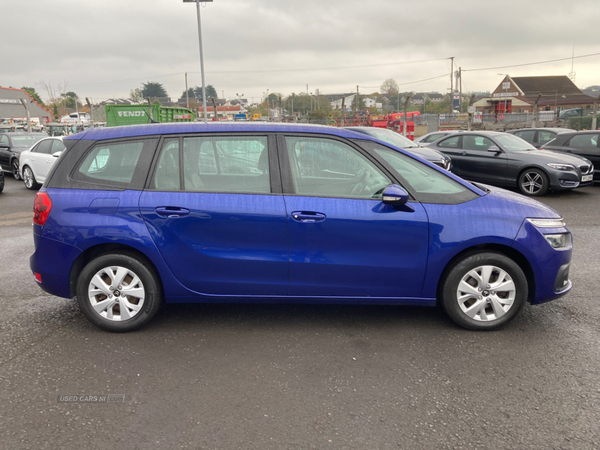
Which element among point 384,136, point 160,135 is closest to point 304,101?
point 384,136

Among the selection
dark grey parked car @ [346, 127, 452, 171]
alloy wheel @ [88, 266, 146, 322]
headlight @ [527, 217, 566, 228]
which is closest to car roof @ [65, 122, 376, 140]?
alloy wheel @ [88, 266, 146, 322]

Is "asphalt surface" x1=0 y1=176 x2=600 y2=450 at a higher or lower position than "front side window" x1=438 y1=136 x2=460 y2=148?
lower

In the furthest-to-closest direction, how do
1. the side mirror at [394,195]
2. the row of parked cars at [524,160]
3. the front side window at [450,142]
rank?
the front side window at [450,142] → the row of parked cars at [524,160] → the side mirror at [394,195]

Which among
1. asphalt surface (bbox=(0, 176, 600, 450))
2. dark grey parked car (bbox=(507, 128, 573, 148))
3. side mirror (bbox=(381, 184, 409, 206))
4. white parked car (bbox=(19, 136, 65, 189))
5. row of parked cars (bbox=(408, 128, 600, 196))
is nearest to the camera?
asphalt surface (bbox=(0, 176, 600, 450))

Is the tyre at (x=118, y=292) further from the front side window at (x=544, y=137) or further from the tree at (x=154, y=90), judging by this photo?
the tree at (x=154, y=90)

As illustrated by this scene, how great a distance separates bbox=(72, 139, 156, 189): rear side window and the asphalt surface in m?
1.27

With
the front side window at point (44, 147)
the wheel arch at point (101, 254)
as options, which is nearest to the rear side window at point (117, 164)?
the wheel arch at point (101, 254)

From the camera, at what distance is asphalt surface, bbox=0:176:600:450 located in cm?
270

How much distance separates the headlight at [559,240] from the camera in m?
3.89

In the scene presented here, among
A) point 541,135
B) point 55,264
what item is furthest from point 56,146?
point 541,135

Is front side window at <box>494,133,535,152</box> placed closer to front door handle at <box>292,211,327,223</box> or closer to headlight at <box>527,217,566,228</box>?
headlight at <box>527,217,566,228</box>

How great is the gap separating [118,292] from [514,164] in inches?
399

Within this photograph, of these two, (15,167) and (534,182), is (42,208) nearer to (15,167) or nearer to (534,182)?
(534,182)

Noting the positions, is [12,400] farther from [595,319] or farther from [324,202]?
[595,319]
